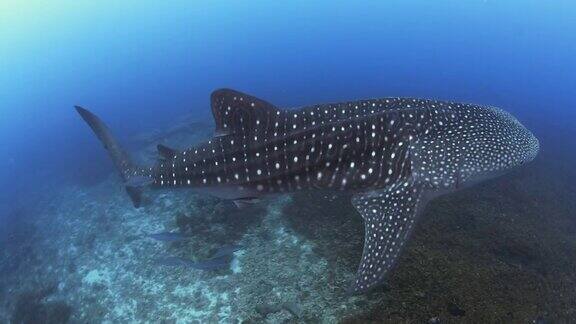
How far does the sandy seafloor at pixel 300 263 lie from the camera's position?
7465 mm

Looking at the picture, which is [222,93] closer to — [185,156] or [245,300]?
[185,156]

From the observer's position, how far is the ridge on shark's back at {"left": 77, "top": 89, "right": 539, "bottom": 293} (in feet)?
23.0

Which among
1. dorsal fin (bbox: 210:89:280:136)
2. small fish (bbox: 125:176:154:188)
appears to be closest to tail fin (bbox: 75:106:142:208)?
small fish (bbox: 125:176:154:188)

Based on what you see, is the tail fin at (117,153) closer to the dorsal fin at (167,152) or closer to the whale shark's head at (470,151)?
the dorsal fin at (167,152)

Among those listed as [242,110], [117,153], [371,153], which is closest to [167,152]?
[117,153]

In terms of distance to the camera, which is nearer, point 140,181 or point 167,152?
point 167,152

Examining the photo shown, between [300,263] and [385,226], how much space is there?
9.58 feet

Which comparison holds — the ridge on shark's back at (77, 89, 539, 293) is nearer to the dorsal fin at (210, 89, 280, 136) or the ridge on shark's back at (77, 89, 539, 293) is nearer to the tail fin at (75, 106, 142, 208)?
the dorsal fin at (210, 89, 280, 136)

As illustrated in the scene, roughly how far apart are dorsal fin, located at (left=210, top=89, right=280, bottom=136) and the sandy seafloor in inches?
135

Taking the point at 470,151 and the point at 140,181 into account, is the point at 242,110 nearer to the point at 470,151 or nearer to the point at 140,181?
the point at 140,181

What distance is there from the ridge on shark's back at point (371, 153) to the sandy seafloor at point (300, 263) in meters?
1.55

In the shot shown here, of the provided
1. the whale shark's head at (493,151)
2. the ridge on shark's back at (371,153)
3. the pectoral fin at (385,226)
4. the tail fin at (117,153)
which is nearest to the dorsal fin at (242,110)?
the ridge on shark's back at (371,153)

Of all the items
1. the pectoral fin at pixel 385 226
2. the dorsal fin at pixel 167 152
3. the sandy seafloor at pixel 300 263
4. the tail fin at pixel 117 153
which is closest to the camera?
the pectoral fin at pixel 385 226

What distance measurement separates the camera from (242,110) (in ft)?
25.3
